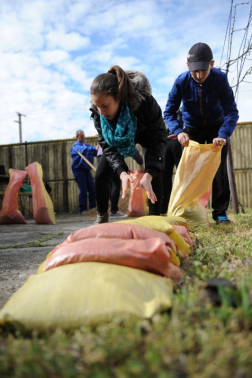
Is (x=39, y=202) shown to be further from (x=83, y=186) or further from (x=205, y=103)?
(x=205, y=103)

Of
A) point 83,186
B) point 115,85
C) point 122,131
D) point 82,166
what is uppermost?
point 115,85

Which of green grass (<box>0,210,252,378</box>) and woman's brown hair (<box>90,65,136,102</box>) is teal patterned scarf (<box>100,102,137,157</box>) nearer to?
woman's brown hair (<box>90,65,136,102</box>)

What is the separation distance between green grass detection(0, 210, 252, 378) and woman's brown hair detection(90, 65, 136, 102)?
1.58 m

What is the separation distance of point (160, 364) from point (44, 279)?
527mm

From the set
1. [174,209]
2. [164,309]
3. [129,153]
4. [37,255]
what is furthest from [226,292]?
[174,209]

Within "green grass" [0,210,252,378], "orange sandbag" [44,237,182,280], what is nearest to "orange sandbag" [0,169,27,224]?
"orange sandbag" [44,237,182,280]

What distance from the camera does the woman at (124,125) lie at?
7.07 ft

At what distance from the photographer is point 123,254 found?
44.4 inches

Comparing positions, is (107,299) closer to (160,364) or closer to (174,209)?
(160,364)

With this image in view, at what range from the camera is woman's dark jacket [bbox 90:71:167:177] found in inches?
95.0

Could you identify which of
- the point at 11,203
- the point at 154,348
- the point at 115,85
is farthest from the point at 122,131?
the point at 11,203

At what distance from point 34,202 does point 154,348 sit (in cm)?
455

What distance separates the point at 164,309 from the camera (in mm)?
871

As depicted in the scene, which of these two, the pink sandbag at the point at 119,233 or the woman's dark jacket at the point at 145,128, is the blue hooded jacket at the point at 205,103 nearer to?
the woman's dark jacket at the point at 145,128
